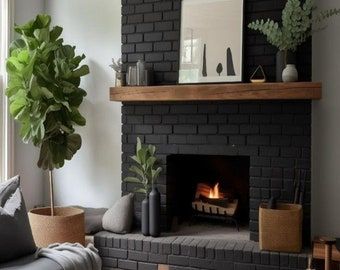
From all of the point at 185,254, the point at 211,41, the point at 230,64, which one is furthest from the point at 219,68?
the point at 185,254

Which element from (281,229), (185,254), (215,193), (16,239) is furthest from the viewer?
(215,193)

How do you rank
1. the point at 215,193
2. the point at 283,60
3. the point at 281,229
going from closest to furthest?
the point at 281,229 → the point at 283,60 → the point at 215,193

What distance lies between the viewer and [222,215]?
3.55 m

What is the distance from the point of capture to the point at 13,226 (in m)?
2.20

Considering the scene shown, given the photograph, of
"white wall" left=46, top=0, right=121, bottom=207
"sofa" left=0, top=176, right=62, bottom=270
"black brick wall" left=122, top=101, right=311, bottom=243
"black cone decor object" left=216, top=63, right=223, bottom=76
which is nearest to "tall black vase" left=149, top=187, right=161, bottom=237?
"black brick wall" left=122, top=101, right=311, bottom=243

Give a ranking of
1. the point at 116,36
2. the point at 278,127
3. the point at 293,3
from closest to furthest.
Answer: the point at 293,3
the point at 278,127
the point at 116,36

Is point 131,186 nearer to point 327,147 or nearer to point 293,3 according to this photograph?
point 327,147

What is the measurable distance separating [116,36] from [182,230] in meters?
1.78

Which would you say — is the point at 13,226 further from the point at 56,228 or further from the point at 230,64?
the point at 230,64

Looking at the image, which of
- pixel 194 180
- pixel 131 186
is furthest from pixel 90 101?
pixel 194 180

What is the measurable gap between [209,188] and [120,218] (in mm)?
826

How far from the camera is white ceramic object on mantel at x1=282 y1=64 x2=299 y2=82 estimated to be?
3037 mm

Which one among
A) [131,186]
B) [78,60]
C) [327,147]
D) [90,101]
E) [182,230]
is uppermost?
[78,60]

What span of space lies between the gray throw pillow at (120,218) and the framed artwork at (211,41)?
1.08m
